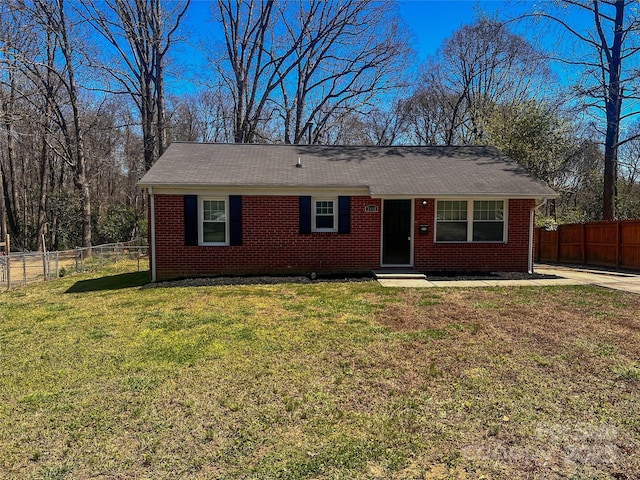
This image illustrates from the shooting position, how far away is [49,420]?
10.8ft

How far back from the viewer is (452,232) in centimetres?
1143

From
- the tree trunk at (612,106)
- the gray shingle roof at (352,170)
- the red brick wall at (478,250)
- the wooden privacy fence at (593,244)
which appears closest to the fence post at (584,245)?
the wooden privacy fence at (593,244)

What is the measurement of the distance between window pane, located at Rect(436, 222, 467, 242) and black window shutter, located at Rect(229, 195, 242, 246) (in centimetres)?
569

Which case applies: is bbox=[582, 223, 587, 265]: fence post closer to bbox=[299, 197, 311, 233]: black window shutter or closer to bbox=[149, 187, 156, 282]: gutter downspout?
bbox=[299, 197, 311, 233]: black window shutter

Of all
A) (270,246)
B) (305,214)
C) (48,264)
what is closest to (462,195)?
(305,214)

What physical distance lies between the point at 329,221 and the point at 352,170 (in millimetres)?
2055

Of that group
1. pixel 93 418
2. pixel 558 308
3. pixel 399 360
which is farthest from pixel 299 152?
pixel 93 418

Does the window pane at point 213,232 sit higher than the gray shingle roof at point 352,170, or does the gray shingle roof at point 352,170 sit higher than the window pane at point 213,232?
the gray shingle roof at point 352,170

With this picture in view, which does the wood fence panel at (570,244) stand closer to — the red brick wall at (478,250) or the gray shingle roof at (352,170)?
the gray shingle roof at (352,170)

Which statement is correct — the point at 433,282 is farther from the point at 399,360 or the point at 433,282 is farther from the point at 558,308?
the point at 399,360

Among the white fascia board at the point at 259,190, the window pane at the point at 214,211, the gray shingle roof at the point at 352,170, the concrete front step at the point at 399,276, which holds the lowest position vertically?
the concrete front step at the point at 399,276

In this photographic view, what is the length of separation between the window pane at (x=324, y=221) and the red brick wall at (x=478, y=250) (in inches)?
96.7

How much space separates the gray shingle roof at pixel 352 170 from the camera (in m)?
11.0

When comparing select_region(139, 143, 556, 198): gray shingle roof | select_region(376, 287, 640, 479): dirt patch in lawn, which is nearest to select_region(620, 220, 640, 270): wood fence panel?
select_region(139, 143, 556, 198): gray shingle roof
